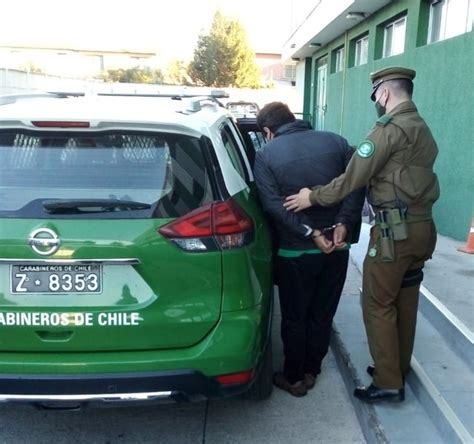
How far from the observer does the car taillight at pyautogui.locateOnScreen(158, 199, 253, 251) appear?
2.38 m

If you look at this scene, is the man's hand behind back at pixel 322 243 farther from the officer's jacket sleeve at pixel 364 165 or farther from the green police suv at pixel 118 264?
the green police suv at pixel 118 264

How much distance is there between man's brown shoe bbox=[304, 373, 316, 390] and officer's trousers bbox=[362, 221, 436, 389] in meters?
0.56

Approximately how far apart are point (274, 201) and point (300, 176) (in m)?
0.20

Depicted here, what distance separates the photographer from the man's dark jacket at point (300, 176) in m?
3.02

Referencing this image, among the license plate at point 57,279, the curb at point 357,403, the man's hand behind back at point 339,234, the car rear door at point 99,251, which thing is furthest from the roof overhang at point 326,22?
the license plate at point 57,279

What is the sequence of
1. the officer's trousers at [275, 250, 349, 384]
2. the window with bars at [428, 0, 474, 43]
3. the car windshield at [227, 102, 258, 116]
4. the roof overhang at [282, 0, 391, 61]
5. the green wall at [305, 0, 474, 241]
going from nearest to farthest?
1. the officer's trousers at [275, 250, 349, 384]
2. the green wall at [305, 0, 474, 241]
3. the window with bars at [428, 0, 474, 43]
4. the car windshield at [227, 102, 258, 116]
5. the roof overhang at [282, 0, 391, 61]

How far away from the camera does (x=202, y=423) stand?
3156mm

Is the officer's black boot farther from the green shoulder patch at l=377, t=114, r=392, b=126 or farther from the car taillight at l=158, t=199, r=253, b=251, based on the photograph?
the green shoulder patch at l=377, t=114, r=392, b=126

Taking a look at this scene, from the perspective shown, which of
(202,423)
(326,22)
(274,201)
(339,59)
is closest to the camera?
(274,201)

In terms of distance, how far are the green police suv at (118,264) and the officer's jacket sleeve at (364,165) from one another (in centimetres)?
60

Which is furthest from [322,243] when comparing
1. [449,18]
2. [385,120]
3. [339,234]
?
[449,18]

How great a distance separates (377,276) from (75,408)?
1.61 metres

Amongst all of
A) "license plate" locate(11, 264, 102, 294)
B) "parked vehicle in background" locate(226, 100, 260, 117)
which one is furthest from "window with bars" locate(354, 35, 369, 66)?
"license plate" locate(11, 264, 102, 294)

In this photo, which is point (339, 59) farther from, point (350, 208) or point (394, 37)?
point (350, 208)
